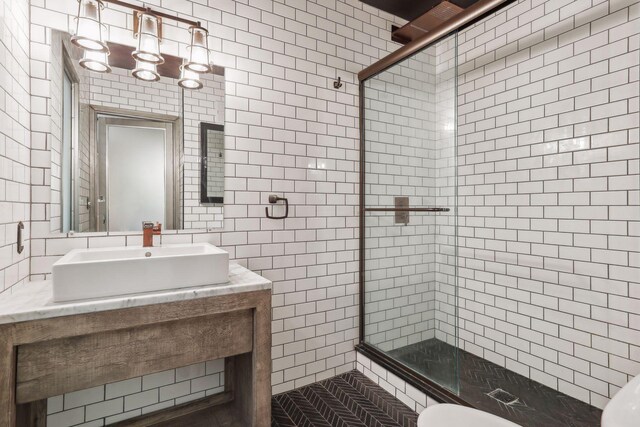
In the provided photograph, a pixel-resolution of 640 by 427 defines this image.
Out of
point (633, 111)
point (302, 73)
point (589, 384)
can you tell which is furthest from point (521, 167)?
point (302, 73)

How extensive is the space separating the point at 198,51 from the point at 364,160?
142cm

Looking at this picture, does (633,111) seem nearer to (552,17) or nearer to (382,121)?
(552,17)

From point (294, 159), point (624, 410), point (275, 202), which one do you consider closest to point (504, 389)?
point (624, 410)

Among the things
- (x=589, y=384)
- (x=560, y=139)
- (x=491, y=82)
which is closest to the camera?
(x=589, y=384)

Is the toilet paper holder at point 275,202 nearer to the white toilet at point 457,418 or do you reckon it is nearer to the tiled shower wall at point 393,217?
the tiled shower wall at point 393,217

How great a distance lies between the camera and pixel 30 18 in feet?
5.44

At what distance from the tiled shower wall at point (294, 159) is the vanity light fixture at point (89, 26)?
0.59 ft

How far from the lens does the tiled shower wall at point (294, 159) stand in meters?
2.14

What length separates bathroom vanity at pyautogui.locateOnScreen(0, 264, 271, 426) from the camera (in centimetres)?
121

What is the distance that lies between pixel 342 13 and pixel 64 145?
2.15 metres

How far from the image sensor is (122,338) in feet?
4.46

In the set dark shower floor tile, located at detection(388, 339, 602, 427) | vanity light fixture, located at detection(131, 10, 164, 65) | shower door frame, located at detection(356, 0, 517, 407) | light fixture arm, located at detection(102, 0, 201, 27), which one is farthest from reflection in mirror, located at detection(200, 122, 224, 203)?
dark shower floor tile, located at detection(388, 339, 602, 427)

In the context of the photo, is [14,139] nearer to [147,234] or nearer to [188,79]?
[147,234]

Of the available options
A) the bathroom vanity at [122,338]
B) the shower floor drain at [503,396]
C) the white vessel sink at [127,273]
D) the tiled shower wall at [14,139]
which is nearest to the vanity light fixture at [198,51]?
the tiled shower wall at [14,139]
